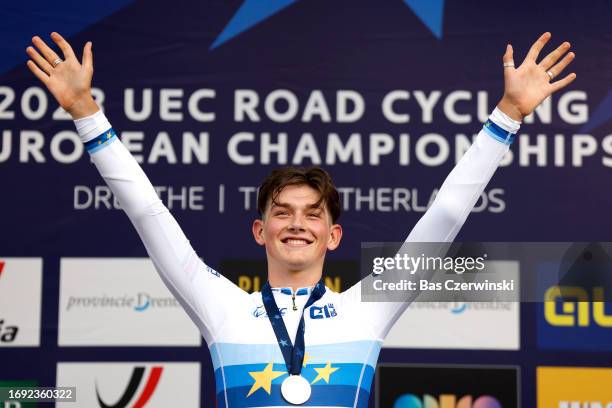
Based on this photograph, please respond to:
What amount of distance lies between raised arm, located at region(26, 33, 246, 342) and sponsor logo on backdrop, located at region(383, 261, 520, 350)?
1.72 metres

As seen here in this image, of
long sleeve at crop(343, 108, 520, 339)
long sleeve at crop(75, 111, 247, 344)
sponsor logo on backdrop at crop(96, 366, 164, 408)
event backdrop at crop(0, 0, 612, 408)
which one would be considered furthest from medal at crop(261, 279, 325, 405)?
sponsor logo on backdrop at crop(96, 366, 164, 408)

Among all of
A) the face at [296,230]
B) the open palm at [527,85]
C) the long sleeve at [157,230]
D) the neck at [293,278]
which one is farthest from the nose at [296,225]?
the open palm at [527,85]

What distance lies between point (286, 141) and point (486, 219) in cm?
92

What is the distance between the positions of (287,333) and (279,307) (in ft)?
0.28

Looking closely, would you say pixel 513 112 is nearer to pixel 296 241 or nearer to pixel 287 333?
pixel 296 241

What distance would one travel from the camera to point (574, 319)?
3992mm

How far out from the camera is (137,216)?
7.71 ft

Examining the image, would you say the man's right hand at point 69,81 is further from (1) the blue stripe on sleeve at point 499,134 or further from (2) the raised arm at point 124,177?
(1) the blue stripe on sleeve at point 499,134

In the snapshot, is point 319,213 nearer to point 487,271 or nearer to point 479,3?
point 487,271

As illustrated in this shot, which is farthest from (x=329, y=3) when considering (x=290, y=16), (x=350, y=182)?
(x=350, y=182)

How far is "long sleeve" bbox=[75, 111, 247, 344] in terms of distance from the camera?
232 centimetres

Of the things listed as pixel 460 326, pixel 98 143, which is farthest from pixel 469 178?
pixel 460 326

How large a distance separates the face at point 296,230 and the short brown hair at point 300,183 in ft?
0.04

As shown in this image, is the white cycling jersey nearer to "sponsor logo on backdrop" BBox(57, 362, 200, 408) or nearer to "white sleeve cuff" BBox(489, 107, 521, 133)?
"white sleeve cuff" BBox(489, 107, 521, 133)
